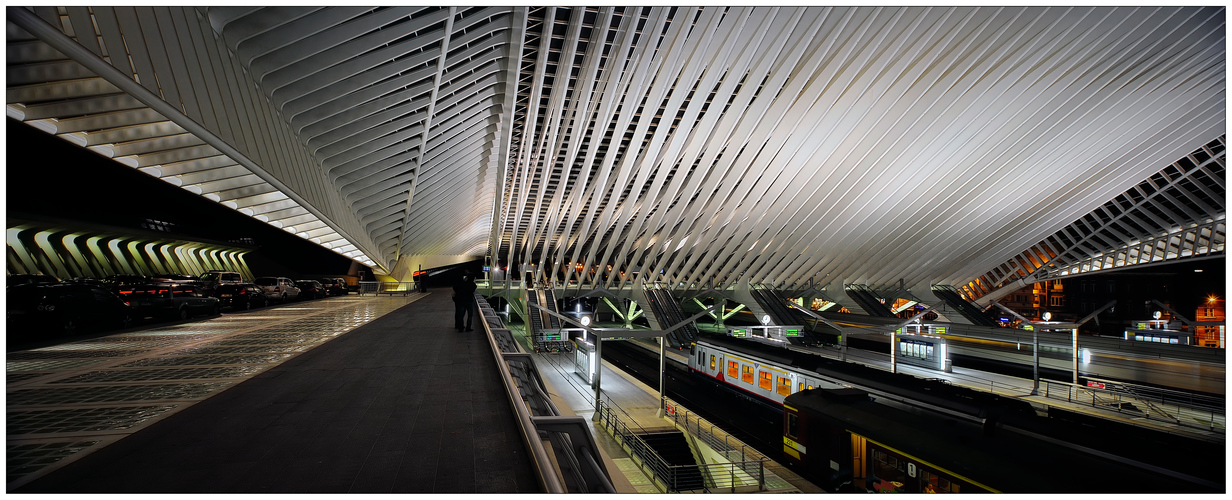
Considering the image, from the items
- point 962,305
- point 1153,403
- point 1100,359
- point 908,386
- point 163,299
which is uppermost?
point 163,299

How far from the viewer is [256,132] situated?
9062mm

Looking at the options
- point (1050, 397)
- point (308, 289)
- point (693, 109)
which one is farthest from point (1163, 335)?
point (308, 289)

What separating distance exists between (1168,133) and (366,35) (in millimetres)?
26360

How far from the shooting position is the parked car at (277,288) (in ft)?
66.9

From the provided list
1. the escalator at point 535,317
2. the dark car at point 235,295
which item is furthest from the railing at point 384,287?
the dark car at point 235,295

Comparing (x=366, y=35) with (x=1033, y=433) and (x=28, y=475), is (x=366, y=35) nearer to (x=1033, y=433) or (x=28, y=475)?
(x=28, y=475)

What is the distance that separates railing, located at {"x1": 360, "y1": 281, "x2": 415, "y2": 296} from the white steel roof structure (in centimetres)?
592

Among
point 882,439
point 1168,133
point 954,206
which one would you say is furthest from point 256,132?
point 1168,133

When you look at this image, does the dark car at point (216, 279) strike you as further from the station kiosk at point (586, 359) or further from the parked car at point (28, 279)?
the station kiosk at point (586, 359)

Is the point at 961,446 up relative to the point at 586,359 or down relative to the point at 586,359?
up

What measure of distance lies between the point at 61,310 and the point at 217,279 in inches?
439

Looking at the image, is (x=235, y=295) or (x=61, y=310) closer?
(x=61, y=310)

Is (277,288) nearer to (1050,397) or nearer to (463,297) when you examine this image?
(463,297)

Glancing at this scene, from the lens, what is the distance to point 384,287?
116ft
